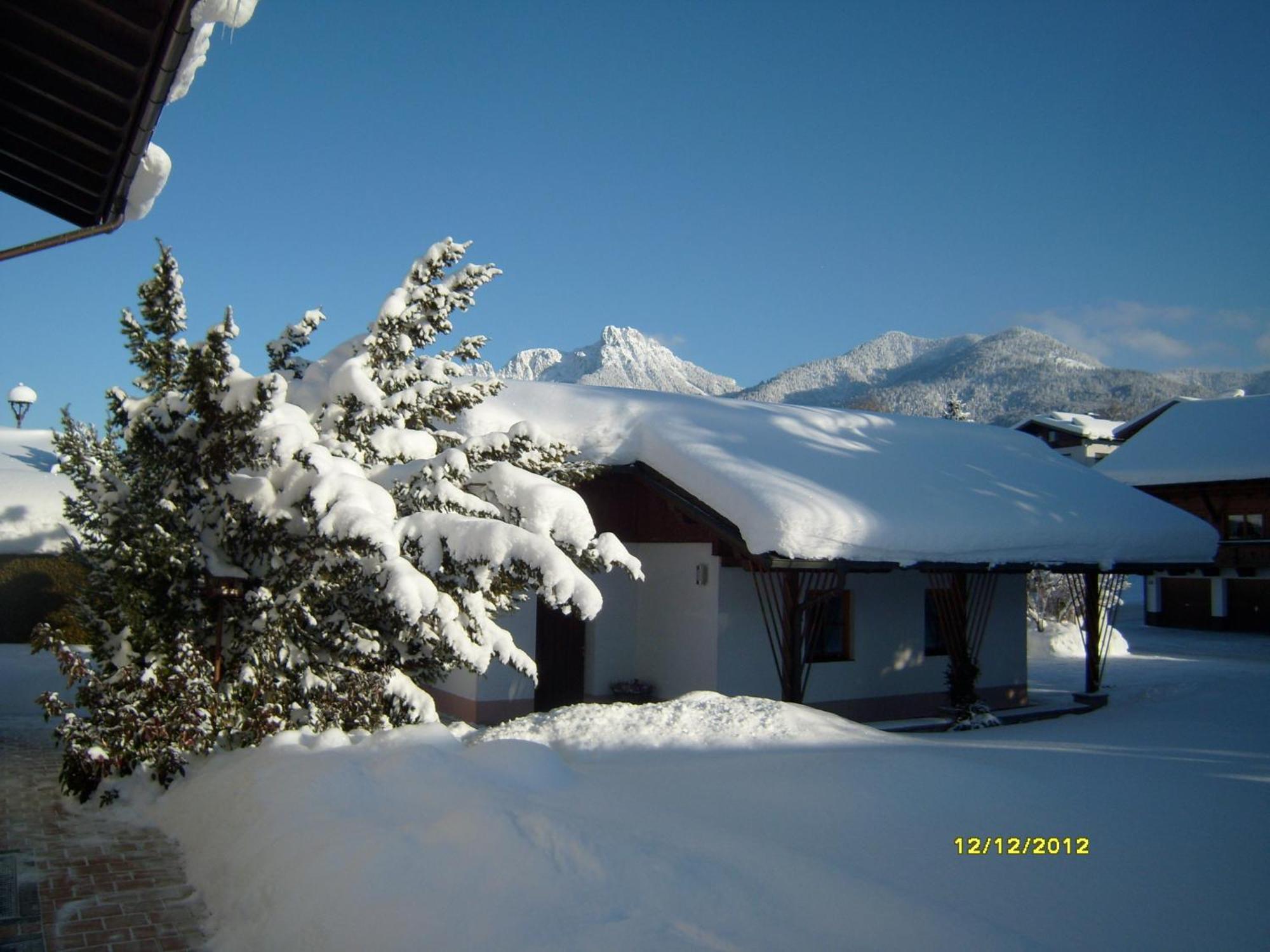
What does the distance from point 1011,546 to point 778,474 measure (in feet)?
10.7

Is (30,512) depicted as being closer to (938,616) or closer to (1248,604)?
(938,616)

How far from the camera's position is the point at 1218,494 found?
2997 centimetres

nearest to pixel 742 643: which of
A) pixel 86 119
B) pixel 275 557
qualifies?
pixel 275 557

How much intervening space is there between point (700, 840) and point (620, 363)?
161562 mm

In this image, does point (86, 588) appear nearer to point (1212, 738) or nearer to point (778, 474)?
point (778, 474)

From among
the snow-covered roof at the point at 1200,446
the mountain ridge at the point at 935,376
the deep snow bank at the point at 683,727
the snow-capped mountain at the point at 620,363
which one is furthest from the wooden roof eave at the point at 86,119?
the snow-capped mountain at the point at 620,363

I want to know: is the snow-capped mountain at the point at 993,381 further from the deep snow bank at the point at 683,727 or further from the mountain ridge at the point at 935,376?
the deep snow bank at the point at 683,727

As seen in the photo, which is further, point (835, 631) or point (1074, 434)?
point (1074, 434)

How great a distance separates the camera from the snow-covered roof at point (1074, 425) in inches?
1863

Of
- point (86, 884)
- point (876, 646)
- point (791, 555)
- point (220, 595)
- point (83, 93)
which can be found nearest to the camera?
point (83, 93)

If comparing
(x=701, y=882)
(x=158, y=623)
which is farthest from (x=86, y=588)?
(x=701, y=882)

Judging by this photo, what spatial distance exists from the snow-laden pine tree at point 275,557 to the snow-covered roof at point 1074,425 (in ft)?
145

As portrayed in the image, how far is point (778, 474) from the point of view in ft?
39.4

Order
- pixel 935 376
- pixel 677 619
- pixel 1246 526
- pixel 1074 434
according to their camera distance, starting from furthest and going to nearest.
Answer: pixel 935 376 → pixel 1074 434 → pixel 1246 526 → pixel 677 619
